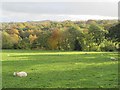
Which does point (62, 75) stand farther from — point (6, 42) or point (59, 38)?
point (6, 42)

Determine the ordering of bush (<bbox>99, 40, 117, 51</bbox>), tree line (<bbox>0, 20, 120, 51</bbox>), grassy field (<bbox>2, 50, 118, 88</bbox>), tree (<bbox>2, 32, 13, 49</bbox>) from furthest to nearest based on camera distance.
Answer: tree (<bbox>2, 32, 13, 49</bbox>) < tree line (<bbox>0, 20, 120, 51</bbox>) < bush (<bbox>99, 40, 117, 51</bbox>) < grassy field (<bbox>2, 50, 118, 88</bbox>)

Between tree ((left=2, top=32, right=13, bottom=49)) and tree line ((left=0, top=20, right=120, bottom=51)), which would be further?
tree ((left=2, top=32, right=13, bottom=49))

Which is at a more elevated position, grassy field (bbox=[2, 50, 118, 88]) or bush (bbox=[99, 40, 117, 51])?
grassy field (bbox=[2, 50, 118, 88])

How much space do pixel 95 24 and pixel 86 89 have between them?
7422 centimetres

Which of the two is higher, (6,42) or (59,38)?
(59,38)

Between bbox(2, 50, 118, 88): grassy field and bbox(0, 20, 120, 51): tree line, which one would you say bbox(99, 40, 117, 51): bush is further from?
bbox(2, 50, 118, 88): grassy field

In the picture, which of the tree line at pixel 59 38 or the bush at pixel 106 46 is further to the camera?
the tree line at pixel 59 38

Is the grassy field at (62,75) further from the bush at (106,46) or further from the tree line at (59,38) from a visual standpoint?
the tree line at (59,38)

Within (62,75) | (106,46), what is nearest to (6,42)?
(106,46)

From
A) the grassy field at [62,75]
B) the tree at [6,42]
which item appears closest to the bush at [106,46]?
the tree at [6,42]

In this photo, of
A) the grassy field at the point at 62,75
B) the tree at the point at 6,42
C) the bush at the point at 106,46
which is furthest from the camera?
the tree at the point at 6,42

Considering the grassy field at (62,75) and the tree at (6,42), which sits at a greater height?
the grassy field at (62,75)

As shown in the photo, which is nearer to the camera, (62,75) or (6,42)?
(62,75)

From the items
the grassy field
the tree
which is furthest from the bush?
the grassy field
